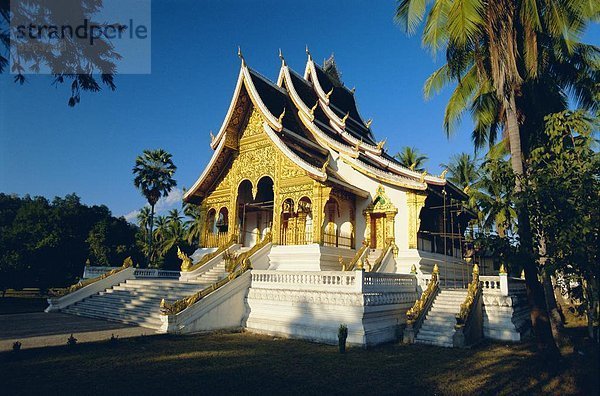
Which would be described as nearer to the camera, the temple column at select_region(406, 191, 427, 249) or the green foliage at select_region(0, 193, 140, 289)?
the temple column at select_region(406, 191, 427, 249)

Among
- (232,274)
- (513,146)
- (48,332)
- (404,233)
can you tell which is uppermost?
(513,146)

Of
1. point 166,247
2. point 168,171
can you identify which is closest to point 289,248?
point 168,171

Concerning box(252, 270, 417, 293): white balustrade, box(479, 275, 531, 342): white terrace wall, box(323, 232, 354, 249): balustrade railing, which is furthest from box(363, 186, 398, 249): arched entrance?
box(479, 275, 531, 342): white terrace wall

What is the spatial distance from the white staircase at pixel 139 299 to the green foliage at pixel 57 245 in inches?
406

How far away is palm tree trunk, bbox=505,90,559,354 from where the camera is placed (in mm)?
7723

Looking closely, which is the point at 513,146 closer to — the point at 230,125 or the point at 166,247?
the point at 230,125

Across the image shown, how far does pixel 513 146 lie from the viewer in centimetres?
1137

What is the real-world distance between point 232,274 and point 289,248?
3.92m

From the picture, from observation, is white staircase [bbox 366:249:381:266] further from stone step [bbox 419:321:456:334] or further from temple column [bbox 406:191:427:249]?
stone step [bbox 419:321:456:334]

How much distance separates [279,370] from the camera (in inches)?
301

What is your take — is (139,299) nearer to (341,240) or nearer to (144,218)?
(341,240)

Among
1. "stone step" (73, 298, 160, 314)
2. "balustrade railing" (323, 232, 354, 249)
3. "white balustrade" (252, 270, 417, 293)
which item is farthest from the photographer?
"balustrade railing" (323, 232, 354, 249)

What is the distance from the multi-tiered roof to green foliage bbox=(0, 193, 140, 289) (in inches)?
391

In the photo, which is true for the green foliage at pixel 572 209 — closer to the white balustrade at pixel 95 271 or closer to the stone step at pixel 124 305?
the stone step at pixel 124 305
